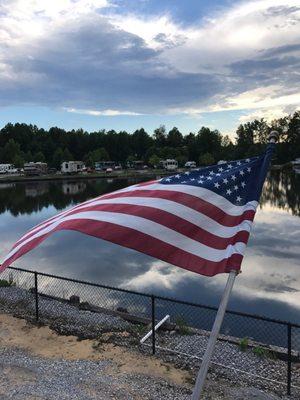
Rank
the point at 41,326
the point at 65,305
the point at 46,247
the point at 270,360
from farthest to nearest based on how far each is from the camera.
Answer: the point at 46,247, the point at 65,305, the point at 41,326, the point at 270,360

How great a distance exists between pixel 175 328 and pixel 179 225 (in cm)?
A: 668

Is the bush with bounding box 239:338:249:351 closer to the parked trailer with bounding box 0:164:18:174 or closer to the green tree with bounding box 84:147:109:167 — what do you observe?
the parked trailer with bounding box 0:164:18:174

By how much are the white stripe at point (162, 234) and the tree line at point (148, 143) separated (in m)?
142

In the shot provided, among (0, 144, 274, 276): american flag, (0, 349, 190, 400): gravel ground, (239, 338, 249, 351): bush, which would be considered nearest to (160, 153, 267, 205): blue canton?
(0, 144, 274, 276): american flag

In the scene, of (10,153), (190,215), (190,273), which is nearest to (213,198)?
(190,215)

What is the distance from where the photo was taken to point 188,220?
518cm

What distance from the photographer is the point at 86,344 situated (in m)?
10.3

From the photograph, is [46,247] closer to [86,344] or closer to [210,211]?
[86,344]

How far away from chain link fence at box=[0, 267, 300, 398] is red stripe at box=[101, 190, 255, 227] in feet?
12.5

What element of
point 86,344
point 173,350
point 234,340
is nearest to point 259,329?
point 234,340

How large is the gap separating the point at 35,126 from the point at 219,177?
200 metres

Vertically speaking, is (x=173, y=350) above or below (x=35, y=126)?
below

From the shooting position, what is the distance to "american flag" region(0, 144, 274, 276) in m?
4.95

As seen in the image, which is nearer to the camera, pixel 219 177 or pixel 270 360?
pixel 219 177
